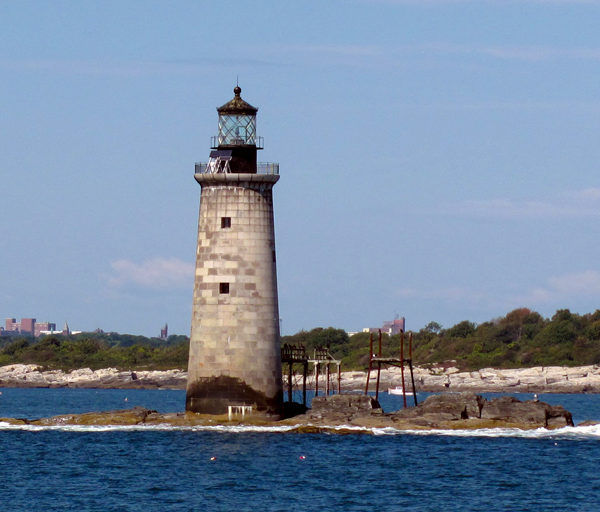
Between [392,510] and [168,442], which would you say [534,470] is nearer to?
[392,510]

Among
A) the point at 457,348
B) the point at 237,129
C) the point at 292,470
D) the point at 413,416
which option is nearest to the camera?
the point at 292,470

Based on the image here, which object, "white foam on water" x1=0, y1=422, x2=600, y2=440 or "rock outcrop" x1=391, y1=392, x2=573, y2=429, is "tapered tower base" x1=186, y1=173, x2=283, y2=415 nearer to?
"white foam on water" x1=0, y1=422, x2=600, y2=440

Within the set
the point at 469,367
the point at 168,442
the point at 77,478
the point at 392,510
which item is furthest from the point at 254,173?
the point at 469,367

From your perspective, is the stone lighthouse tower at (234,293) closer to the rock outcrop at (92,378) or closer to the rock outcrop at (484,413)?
the rock outcrop at (484,413)

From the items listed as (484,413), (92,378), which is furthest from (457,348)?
(484,413)

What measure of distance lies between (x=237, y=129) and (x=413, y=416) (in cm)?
1570

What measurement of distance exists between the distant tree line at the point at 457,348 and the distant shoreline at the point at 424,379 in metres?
5.32

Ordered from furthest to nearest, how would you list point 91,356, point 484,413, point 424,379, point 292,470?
point 91,356 < point 424,379 < point 484,413 < point 292,470

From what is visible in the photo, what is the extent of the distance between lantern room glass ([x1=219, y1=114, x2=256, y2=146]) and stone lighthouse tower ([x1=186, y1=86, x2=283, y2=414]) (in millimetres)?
916

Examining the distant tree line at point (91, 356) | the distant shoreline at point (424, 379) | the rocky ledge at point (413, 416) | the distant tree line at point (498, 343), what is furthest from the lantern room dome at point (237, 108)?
the distant tree line at point (91, 356)

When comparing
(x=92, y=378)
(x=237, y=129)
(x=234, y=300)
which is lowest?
(x=234, y=300)

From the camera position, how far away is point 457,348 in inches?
6314

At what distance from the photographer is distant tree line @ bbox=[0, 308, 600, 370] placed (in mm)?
152250

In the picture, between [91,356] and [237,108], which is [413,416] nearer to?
[237,108]
